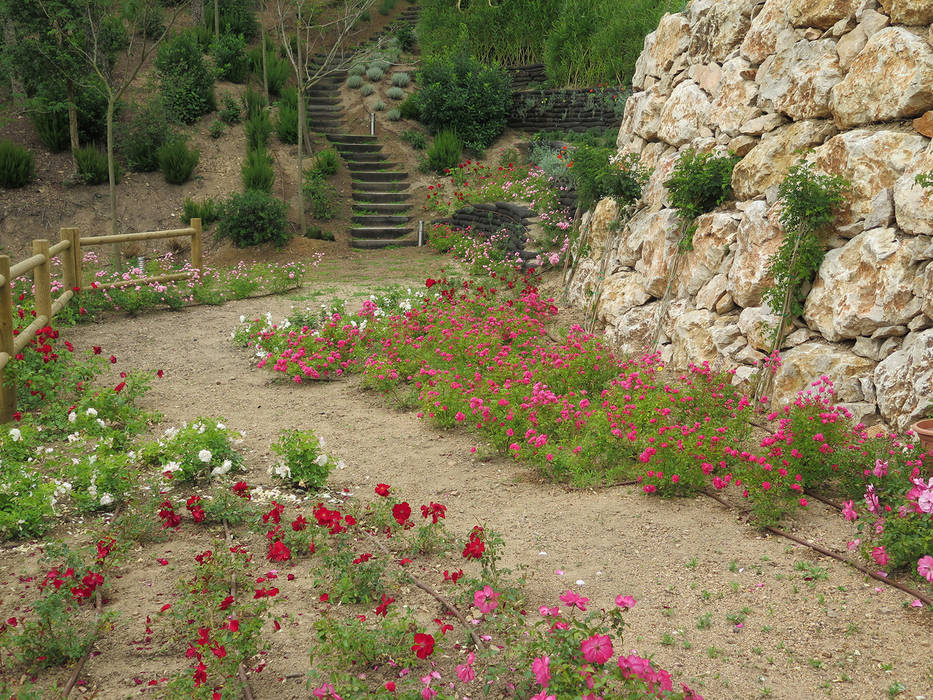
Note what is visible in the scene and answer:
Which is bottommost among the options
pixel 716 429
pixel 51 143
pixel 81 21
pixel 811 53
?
pixel 716 429

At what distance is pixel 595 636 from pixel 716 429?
2.51 m

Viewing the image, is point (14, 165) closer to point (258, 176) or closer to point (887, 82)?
point (258, 176)

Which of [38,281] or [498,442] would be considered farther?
[38,281]

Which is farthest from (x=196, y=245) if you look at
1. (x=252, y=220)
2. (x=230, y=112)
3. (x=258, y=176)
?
(x=230, y=112)

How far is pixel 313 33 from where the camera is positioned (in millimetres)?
22391

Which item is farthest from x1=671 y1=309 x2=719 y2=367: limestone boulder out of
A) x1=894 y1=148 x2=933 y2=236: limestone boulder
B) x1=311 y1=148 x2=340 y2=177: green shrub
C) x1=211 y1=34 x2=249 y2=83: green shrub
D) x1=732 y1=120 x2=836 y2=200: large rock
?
x1=211 y1=34 x2=249 y2=83: green shrub

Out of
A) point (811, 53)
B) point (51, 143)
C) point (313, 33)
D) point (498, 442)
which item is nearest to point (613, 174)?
point (811, 53)

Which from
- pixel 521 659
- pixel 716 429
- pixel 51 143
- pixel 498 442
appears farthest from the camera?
pixel 51 143

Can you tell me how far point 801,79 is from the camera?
6414 millimetres

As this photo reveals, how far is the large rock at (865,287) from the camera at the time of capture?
5.17 m

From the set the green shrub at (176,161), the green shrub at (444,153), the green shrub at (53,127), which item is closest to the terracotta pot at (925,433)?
the green shrub at (444,153)

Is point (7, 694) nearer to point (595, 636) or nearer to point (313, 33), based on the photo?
point (595, 636)

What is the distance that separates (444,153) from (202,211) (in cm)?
524

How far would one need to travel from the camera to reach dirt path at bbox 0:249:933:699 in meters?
2.97
